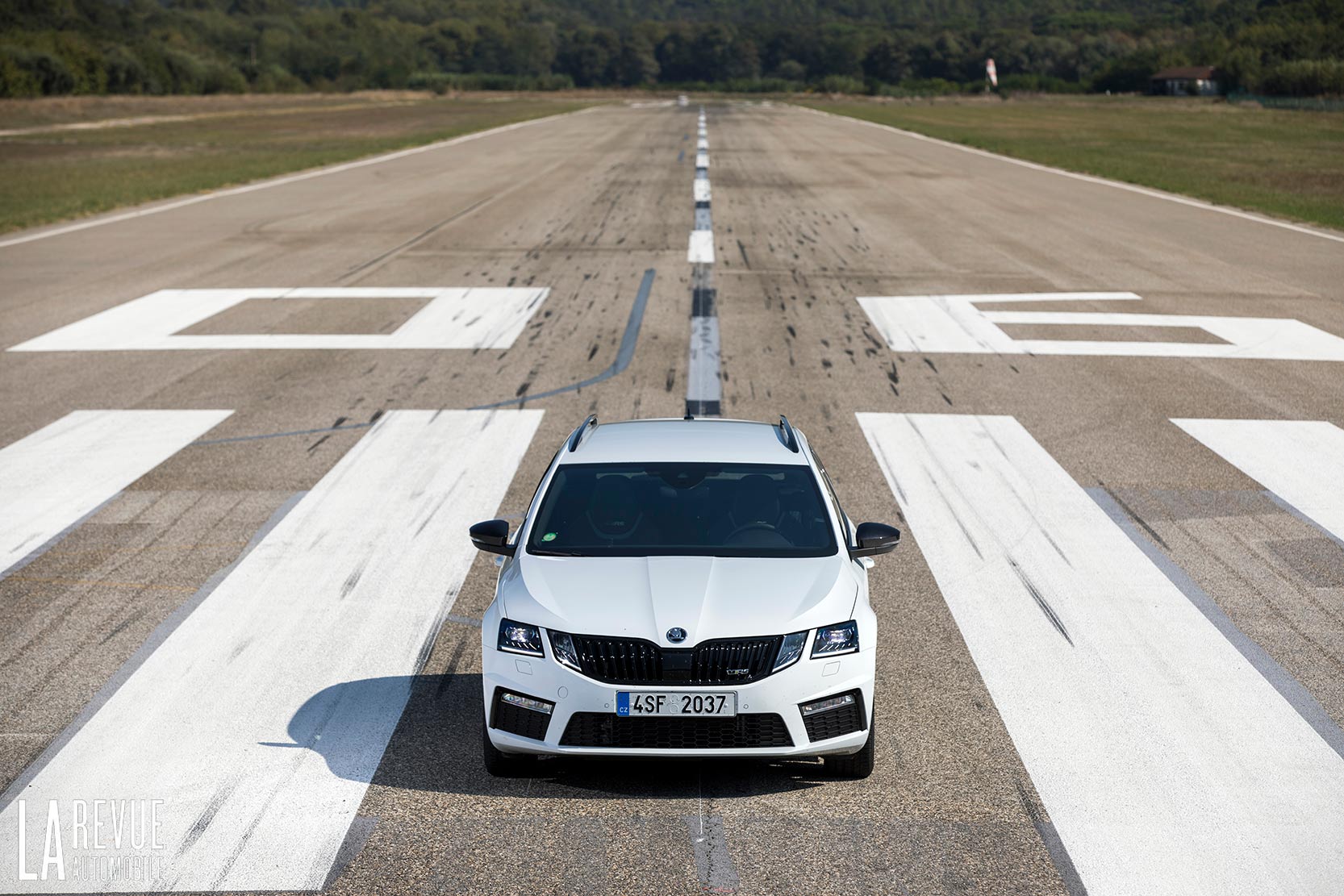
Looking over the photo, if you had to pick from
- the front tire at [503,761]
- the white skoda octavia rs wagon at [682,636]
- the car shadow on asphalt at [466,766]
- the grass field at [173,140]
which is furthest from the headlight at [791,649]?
the grass field at [173,140]

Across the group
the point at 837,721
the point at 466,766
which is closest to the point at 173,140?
the point at 466,766

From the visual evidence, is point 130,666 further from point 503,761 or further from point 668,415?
point 668,415

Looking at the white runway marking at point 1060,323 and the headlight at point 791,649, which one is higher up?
the headlight at point 791,649

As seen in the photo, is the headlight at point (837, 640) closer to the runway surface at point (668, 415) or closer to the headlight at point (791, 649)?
the headlight at point (791, 649)

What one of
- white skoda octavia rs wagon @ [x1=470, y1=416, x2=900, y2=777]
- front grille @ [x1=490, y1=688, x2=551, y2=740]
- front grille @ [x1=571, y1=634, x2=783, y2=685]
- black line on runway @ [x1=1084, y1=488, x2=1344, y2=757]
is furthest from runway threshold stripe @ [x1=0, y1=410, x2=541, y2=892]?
black line on runway @ [x1=1084, y1=488, x2=1344, y2=757]

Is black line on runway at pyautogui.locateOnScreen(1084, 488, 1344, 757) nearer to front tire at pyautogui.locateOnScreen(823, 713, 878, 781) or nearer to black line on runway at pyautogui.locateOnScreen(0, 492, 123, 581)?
front tire at pyautogui.locateOnScreen(823, 713, 878, 781)

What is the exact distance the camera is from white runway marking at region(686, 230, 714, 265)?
72.3ft

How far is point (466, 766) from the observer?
19.4 ft

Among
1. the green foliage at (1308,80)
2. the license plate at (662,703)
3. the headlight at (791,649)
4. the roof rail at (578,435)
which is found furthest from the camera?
the green foliage at (1308,80)

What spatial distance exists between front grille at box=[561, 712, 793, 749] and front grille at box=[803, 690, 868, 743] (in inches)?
4.6

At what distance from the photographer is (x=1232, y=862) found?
16.9 ft

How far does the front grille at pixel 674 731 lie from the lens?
5.39 metres

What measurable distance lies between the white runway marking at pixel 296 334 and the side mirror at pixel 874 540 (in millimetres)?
9737

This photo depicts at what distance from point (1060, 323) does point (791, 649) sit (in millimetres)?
12168
